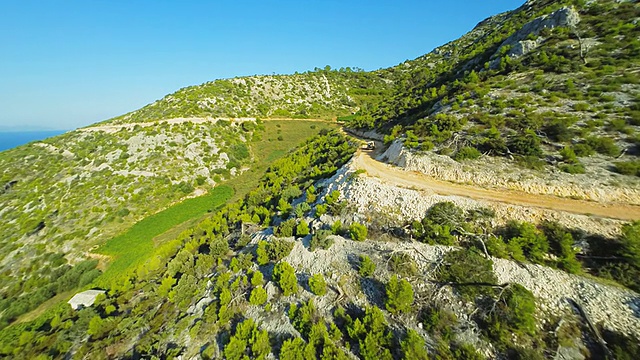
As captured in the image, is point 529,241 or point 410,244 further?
point 410,244

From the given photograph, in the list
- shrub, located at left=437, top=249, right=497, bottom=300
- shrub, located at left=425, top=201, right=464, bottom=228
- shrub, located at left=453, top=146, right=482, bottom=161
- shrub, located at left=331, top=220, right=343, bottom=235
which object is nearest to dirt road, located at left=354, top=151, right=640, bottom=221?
shrub, located at left=425, top=201, right=464, bottom=228

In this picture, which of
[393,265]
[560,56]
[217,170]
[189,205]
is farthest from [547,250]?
[217,170]

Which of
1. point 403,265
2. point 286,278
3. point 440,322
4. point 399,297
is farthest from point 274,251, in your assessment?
point 440,322

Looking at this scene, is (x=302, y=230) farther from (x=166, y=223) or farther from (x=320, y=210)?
(x=166, y=223)

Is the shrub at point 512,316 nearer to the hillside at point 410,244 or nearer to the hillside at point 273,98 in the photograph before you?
the hillside at point 410,244

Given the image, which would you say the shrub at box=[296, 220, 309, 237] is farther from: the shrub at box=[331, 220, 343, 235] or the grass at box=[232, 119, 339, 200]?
the grass at box=[232, 119, 339, 200]

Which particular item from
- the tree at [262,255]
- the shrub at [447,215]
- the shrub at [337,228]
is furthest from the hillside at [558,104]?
the tree at [262,255]
